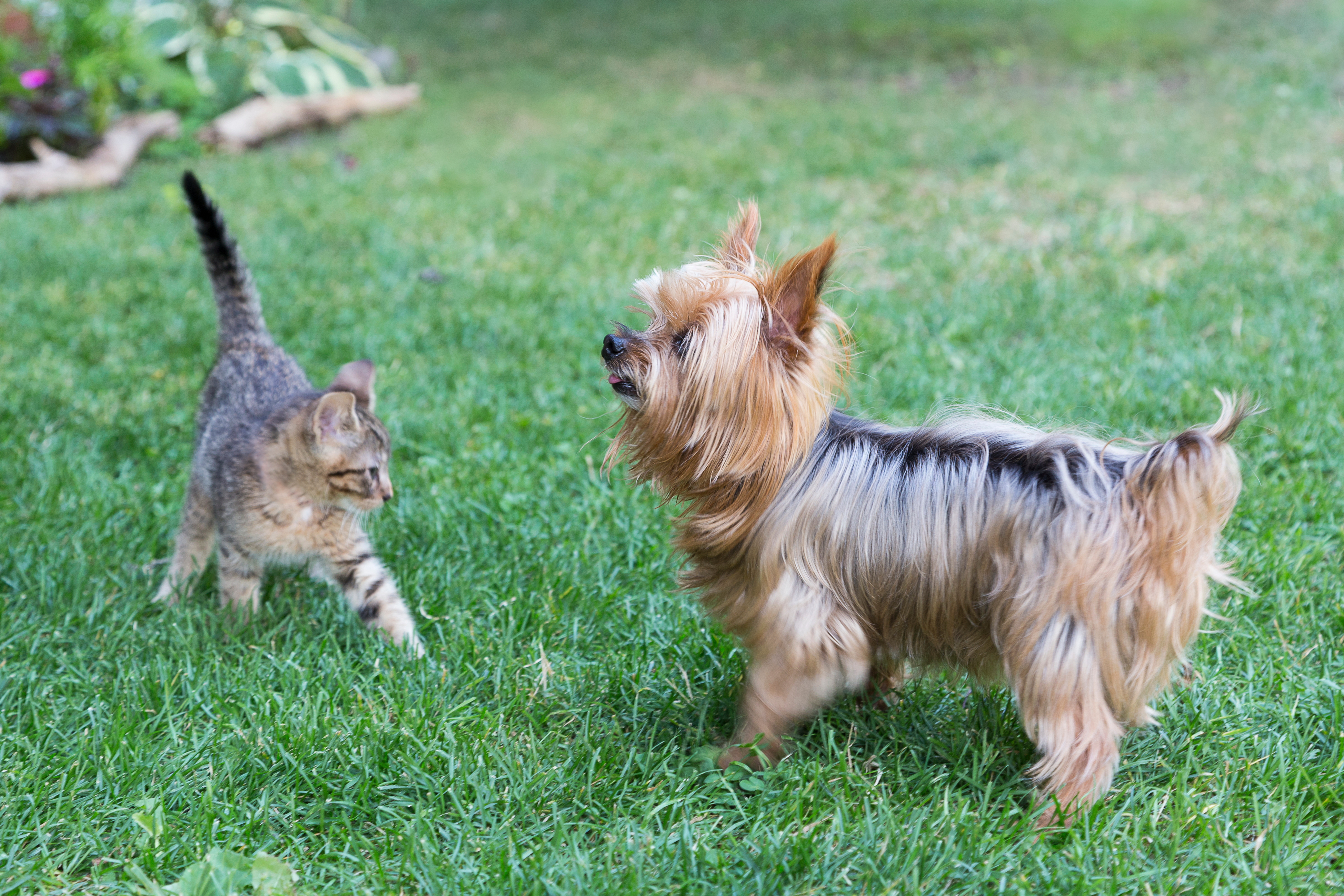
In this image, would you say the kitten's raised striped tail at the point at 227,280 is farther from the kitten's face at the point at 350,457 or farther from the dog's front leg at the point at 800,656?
the dog's front leg at the point at 800,656

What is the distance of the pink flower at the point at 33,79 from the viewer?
919 centimetres

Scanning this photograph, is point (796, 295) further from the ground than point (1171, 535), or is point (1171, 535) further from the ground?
point (796, 295)

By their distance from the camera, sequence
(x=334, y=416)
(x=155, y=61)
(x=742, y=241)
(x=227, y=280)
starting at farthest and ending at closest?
1. (x=155, y=61)
2. (x=227, y=280)
3. (x=334, y=416)
4. (x=742, y=241)

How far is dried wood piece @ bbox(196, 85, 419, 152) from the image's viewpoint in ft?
33.2

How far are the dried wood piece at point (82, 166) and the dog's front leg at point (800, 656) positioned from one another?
8277 millimetres

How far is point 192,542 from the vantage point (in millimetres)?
3949

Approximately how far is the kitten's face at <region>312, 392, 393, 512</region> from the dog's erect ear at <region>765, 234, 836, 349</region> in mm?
1561

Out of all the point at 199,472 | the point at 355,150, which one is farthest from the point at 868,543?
the point at 355,150

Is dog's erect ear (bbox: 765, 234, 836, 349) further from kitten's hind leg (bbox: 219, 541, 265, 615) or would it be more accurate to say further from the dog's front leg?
kitten's hind leg (bbox: 219, 541, 265, 615)

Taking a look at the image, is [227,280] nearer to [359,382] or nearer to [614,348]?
[359,382]

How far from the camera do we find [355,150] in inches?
396

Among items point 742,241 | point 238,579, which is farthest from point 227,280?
point 742,241

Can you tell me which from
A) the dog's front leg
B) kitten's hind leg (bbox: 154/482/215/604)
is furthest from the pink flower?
the dog's front leg

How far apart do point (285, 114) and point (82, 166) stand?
86.2 inches
